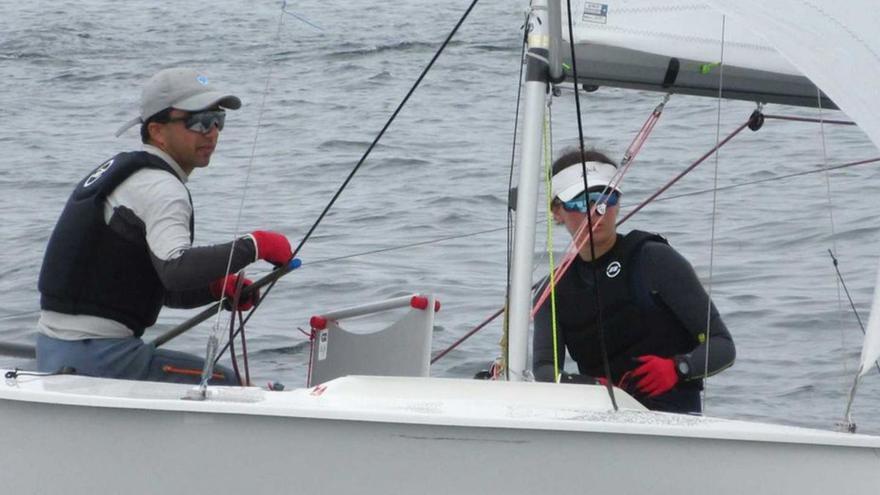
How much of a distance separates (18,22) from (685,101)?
6.57 metres

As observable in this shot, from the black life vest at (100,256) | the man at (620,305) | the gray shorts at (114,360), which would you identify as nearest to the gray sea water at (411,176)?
the man at (620,305)

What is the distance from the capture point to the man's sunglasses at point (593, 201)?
3496 mm

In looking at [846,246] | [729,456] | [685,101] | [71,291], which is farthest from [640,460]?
[685,101]

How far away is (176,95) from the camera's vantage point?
3.34 metres

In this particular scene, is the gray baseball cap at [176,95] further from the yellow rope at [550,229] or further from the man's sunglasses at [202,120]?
the yellow rope at [550,229]

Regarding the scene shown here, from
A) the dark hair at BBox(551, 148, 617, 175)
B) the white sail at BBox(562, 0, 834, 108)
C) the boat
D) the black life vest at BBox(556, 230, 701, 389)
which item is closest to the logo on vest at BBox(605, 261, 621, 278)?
the black life vest at BBox(556, 230, 701, 389)

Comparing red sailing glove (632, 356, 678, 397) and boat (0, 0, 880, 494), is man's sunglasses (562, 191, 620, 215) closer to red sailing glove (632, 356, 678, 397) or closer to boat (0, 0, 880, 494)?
red sailing glove (632, 356, 678, 397)

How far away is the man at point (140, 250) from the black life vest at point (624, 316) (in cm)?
69

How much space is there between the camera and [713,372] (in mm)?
3402

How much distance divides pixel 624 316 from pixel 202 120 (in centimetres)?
95

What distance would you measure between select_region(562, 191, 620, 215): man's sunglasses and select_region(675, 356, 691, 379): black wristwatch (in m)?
0.35

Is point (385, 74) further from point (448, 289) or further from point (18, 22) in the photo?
point (448, 289)

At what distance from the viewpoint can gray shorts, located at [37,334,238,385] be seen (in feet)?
10.8

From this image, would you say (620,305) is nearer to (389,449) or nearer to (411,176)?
(389,449)
